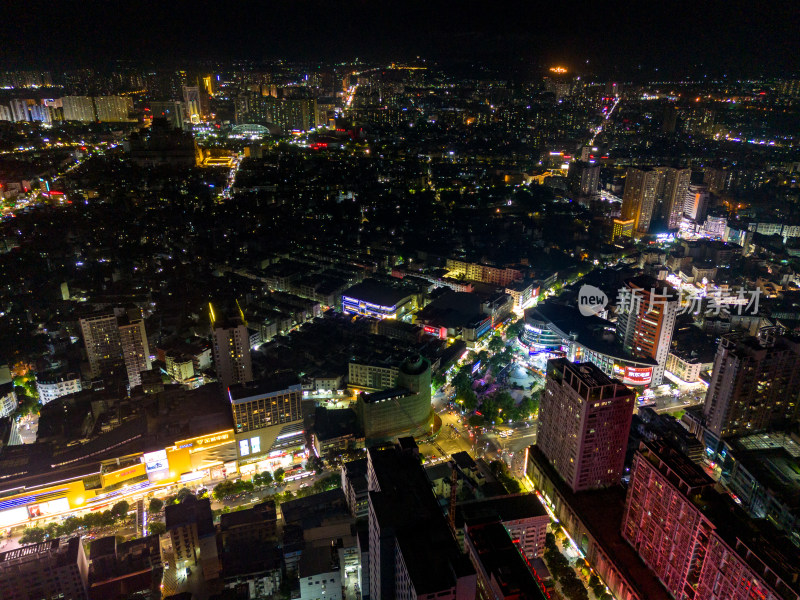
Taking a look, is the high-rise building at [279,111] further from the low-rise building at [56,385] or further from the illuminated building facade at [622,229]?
the low-rise building at [56,385]

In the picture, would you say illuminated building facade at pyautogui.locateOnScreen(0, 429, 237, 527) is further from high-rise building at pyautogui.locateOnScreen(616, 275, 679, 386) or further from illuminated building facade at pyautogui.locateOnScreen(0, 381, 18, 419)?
high-rise building at pyautogui.locateOnScreen(616, 275, 679, 386)

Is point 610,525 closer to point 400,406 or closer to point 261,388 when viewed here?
Answer: point 400,406

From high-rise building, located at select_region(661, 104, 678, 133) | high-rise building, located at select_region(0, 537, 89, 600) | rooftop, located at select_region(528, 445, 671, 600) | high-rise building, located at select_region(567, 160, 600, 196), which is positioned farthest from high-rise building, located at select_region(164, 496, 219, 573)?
high-rise building, located at select_region(661, 104, 678, 133)

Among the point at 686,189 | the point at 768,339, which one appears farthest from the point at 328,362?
the point at 686,189

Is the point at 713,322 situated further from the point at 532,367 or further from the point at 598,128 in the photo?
the point at 598,128

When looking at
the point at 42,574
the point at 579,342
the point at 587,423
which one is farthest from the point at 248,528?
the point at 579,342

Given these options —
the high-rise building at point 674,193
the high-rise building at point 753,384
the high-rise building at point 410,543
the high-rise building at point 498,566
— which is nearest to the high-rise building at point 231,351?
the high-rise building at point 410,543
